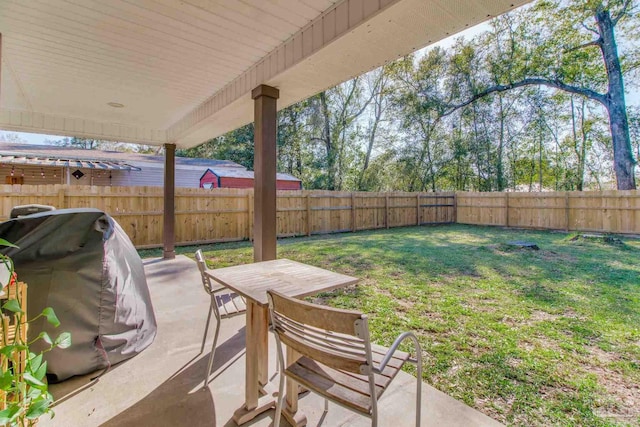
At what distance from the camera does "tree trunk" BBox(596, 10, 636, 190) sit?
938cm

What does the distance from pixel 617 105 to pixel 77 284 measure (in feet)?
45.4

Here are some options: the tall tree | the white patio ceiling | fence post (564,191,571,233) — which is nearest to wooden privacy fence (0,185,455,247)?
the white patio ceiling

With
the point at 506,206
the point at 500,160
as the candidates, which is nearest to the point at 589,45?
the point at 500,160

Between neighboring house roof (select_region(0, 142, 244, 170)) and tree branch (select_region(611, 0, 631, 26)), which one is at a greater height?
tree branch (select_region(611, 0, 631, 26))

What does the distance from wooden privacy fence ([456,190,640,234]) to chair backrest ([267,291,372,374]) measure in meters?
11.4

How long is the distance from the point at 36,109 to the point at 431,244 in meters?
7.95

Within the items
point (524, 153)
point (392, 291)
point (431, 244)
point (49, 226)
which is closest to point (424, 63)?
point (524, 153)

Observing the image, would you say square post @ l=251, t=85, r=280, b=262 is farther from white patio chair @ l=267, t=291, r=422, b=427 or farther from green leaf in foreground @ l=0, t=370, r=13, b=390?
green leaf in foreground @ l=0, t=370, r=13, b=390

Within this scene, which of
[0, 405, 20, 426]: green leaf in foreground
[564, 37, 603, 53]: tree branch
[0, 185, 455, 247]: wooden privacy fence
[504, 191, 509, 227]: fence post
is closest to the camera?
[0, 405, 20, 426]: green leaf in foreground

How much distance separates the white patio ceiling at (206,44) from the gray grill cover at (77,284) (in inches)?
57.3

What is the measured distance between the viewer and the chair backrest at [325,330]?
43.6 inches

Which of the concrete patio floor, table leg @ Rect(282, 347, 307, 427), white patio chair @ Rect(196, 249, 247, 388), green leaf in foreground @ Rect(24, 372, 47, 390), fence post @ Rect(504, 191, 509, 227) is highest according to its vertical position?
fence post @ Rect(504, 191, 509, 227)

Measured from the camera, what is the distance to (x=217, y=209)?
8023 mm

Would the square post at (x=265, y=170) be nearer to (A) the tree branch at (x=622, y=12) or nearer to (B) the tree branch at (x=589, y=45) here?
(B) the tree branch at (x=589, y=45)
